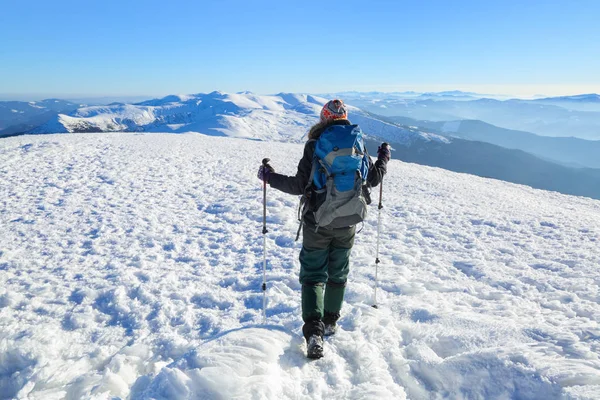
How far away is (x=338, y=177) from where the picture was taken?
13.0ft

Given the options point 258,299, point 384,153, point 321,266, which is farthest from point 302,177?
point 258,299

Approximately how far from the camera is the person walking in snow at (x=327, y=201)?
394 centimetres

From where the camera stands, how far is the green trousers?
13.9 ft

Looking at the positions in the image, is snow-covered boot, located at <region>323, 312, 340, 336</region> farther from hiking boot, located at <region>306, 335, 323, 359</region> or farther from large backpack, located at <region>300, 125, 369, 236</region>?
large backpack, located at <region>300, 125, 369, 236</region>

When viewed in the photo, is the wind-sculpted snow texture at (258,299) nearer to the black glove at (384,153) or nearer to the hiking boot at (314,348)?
the hiking boot at (314,348)

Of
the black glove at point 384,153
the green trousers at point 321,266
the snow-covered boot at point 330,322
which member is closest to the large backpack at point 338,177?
the green trousers at point 321,266

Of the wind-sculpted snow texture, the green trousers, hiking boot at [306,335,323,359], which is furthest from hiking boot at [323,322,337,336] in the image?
hiking boot at [306,335,323,359]

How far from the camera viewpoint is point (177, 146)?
2478 centimetres

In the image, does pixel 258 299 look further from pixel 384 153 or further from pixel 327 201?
pixel 384 153

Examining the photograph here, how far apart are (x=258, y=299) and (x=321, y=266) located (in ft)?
8.68

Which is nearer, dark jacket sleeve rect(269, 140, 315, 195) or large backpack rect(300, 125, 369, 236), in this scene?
large backpack rect(300, 125, 369, 236)

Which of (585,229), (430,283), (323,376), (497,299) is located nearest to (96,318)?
(323,376)

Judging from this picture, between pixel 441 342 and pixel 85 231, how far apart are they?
9660 millimetres

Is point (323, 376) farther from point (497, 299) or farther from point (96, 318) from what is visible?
point (497, 299)
